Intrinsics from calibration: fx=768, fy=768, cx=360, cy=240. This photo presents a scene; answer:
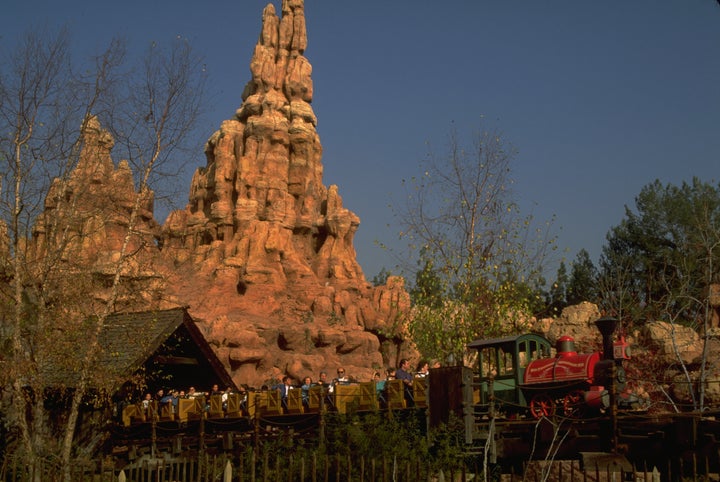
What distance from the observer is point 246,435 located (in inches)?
842

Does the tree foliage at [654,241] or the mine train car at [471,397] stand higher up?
the tree foliage at [654,241]

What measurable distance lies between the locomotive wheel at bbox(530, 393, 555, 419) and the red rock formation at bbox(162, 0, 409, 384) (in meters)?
30.7

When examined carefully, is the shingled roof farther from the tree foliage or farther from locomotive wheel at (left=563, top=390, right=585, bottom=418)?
the tree foliage

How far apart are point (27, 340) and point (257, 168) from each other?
151ft

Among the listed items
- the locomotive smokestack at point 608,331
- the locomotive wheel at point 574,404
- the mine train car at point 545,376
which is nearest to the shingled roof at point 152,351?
the mine train car at point 545,376

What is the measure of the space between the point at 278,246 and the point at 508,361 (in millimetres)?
40549

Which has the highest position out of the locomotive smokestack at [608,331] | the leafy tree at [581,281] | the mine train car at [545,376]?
the leafy tree at [581,281]

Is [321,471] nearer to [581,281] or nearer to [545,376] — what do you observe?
[545,376]

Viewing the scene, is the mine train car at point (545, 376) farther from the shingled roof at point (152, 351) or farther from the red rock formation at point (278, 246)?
the red rock formation at point (278, 246)

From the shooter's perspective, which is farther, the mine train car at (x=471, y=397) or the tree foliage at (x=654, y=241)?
the tree foliage at (x=654, y=241)

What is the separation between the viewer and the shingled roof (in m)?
18.0

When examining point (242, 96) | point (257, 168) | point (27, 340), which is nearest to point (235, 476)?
point (27, 340)

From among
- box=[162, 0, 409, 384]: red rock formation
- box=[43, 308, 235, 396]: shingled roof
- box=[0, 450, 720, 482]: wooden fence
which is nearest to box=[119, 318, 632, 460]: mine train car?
box=[0, 450, 720, 482]: wooden fence

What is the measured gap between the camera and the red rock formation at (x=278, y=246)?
5028 cm
